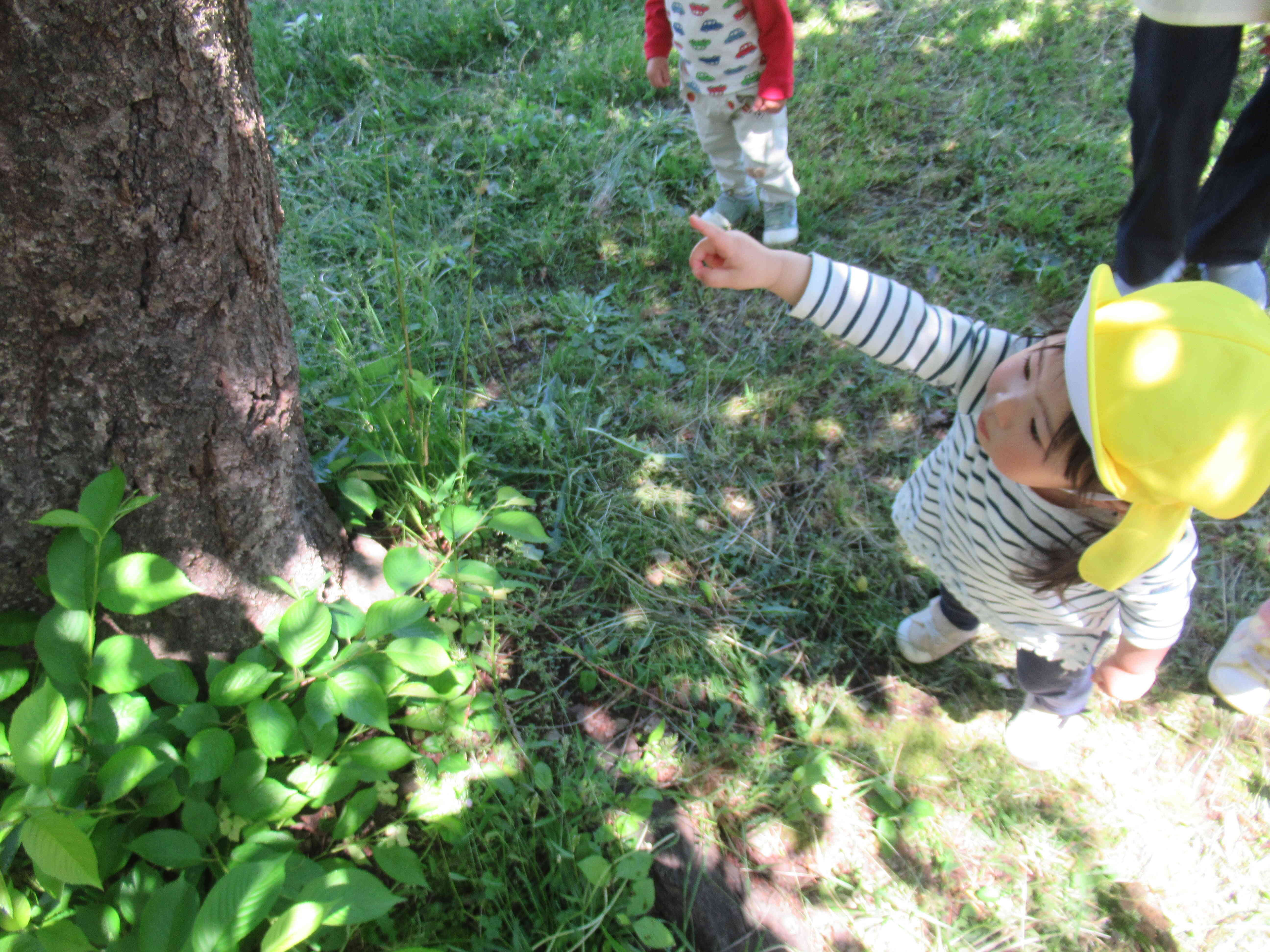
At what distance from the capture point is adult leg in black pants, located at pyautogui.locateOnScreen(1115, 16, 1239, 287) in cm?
210

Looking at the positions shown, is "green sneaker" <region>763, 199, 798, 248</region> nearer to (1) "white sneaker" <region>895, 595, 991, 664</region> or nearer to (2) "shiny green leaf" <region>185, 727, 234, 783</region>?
(1) "white sneaker" <region>895, 595, 991, 664</region>

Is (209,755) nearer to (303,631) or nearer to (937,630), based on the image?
(303,631)

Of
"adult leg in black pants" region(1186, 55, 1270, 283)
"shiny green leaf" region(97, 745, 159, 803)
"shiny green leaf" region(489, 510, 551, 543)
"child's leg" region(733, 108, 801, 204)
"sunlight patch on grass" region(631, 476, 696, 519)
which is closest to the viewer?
"shiny green leaf" region(97, 745, 159, 803)

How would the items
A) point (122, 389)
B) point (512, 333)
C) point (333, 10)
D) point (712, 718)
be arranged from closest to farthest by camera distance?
point (122, 389) < point (712, 718) < point (512, 333) < point (333, 10)

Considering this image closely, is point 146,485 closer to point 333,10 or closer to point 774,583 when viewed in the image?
point 774,583

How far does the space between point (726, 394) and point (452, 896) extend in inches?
75.3

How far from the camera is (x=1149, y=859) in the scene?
6.23 feet

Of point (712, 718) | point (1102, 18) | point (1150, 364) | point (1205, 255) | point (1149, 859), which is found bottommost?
point (1149, 859)

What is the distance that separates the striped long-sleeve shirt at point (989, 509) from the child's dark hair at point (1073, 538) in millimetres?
15

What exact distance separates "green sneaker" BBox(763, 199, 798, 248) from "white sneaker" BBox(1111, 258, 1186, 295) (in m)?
1.25

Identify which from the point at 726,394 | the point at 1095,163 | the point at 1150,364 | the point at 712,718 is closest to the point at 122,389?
the point at 712,718

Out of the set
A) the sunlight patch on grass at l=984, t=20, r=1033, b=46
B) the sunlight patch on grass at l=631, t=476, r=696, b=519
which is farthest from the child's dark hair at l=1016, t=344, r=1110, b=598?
the sunlight patch on grass at l=984, t=20, r=1033, b=46

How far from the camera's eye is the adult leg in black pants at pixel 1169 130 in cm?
210

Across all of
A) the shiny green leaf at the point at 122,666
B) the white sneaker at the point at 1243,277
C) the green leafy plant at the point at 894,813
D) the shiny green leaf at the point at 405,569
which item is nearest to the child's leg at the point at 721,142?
the white sneaker at the point at 1243,277
